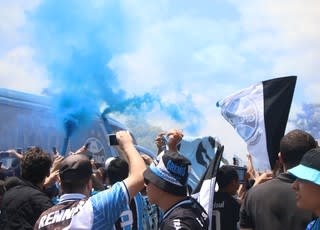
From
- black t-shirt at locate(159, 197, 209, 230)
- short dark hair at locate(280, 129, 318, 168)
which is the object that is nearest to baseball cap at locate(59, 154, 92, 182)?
black t-shirt at locate(159, 197, 209, 230)

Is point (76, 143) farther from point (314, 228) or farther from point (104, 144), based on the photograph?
point (314, 228)

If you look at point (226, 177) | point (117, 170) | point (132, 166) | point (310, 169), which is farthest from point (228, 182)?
point (310, 169)

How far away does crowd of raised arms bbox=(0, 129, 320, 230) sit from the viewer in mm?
3174

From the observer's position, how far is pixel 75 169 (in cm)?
343

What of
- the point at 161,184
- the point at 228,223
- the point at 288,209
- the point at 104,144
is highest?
the point at 161,184

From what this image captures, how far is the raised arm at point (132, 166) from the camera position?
10.7 ft

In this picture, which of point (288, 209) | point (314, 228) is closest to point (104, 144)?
point (288, 209)

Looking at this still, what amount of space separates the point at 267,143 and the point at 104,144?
9.68 m

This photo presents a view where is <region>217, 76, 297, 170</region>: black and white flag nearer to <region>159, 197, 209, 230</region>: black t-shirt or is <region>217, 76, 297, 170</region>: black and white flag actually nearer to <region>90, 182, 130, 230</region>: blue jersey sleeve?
<region>159, 197, 209, 230</region>: black t-shirt

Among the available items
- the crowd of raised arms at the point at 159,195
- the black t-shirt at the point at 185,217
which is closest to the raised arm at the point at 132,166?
the crowd of raised arms at the point at 159,195

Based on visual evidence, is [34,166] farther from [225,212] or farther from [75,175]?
[225,212]

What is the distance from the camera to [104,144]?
48.3ft

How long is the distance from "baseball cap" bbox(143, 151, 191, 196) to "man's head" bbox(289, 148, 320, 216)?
2.59 ft

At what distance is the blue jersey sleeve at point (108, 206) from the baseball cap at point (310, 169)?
3.28 feet
